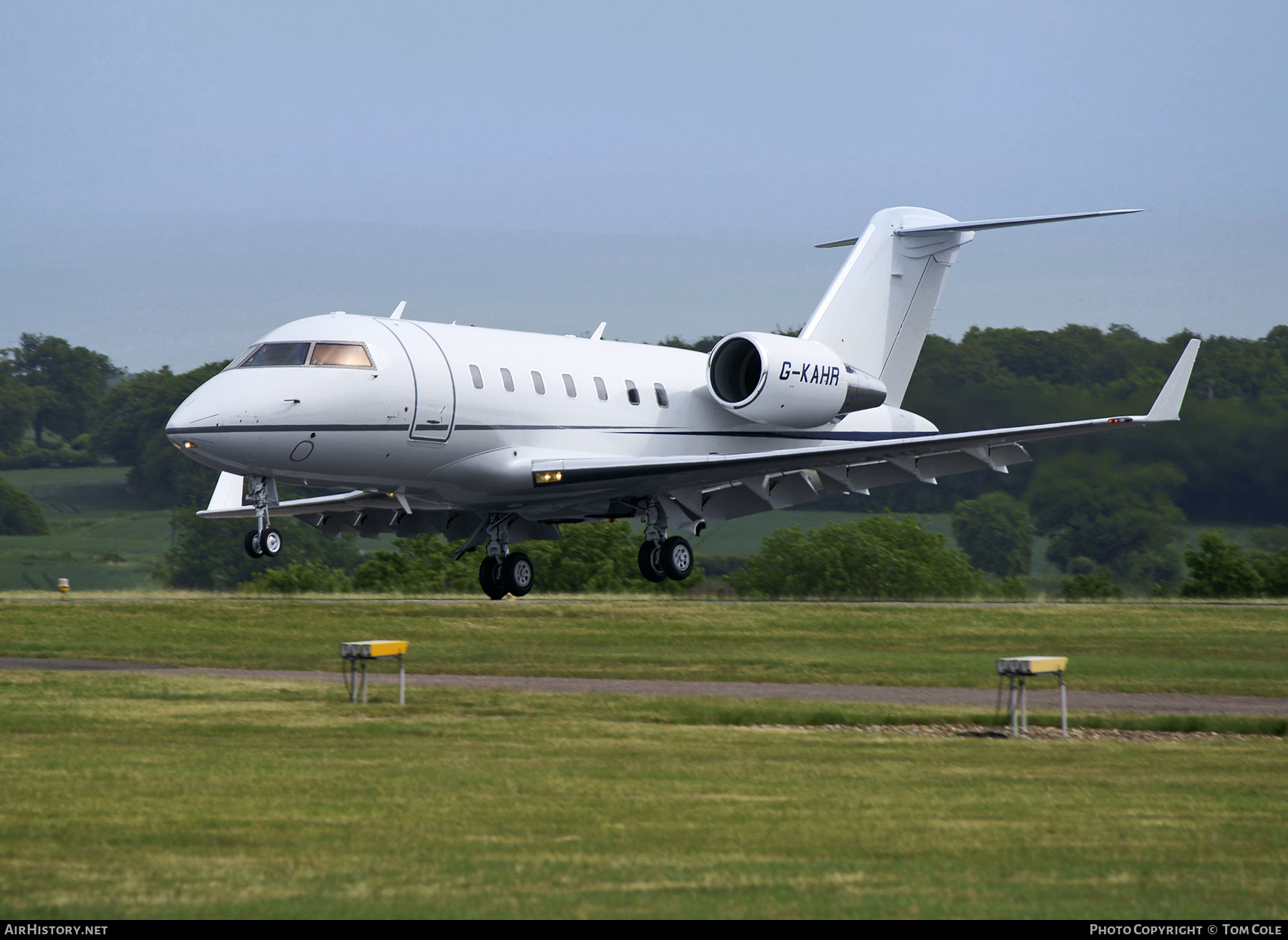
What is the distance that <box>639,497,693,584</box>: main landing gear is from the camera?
25875mm

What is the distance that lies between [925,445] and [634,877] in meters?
16.4

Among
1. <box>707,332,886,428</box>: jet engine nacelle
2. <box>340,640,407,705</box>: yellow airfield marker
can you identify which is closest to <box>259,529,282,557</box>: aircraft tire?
<box>340,640,407,705</box>: yellow airfield marker

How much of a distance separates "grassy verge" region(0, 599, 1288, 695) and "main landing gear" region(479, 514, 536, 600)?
3.44ft

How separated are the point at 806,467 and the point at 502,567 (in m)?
6.16

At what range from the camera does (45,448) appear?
311 ft

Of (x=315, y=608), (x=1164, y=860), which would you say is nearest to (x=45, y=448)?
(x=315, y=608)

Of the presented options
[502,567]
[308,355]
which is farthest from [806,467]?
[308,355]

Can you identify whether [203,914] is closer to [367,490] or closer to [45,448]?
[367,490]

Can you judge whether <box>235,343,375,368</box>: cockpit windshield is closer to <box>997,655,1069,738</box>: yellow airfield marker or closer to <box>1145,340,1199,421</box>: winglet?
<box>997,655,1069,738</box>: yellow airfield marker

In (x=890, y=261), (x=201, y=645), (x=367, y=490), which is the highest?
(x=890, y=261)

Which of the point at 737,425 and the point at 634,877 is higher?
the point at 737,425

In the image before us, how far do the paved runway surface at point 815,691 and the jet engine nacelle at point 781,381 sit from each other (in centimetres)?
656

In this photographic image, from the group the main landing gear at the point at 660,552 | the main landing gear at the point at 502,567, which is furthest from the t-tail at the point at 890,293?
the main landing gear at the point at 502,567

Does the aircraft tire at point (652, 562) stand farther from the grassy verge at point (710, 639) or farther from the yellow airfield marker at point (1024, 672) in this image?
the yellow airfield marker at point (1024, 672)
